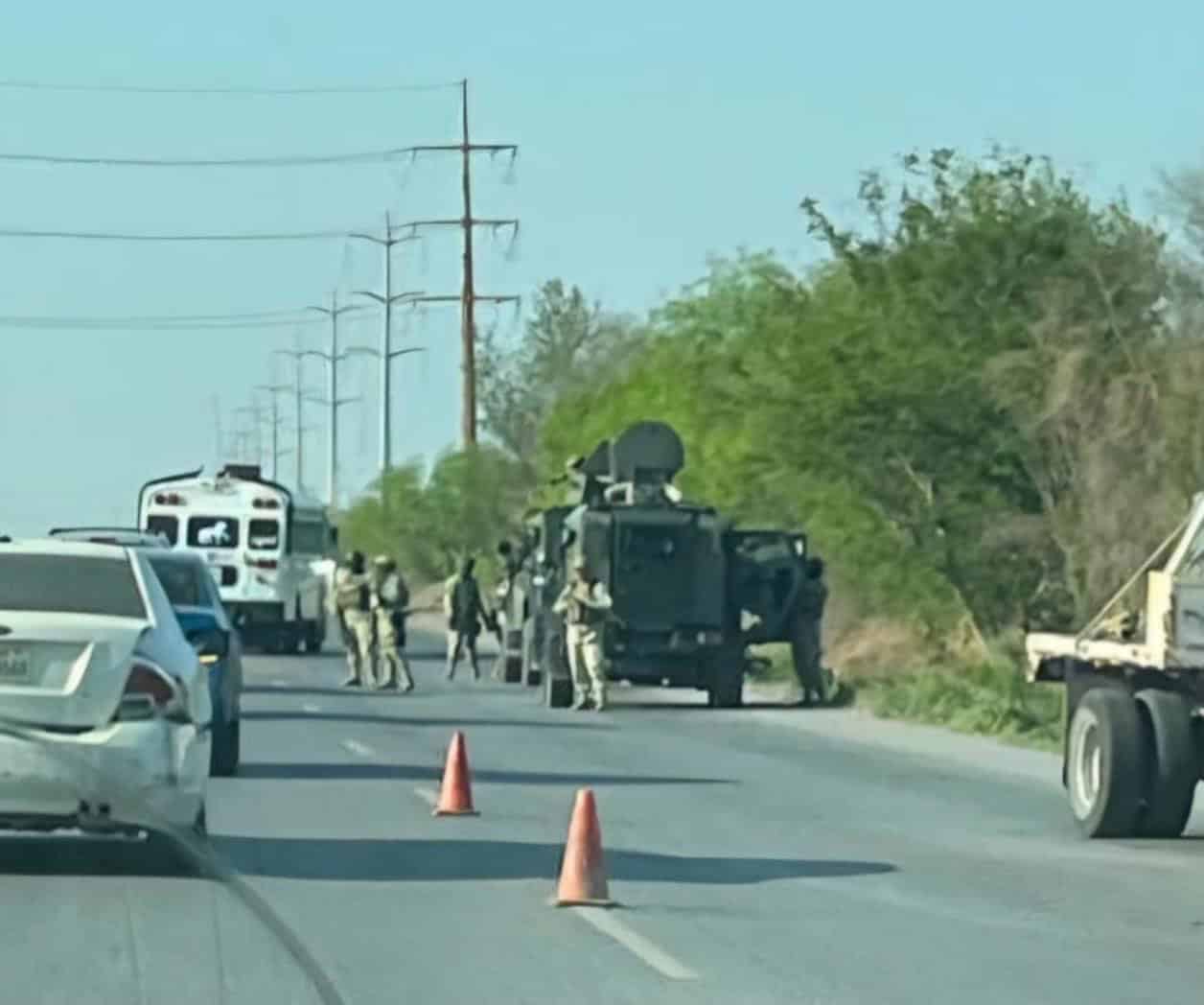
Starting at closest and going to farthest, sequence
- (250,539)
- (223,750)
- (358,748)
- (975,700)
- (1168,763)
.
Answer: (1168,763) < (223,750) < (358,748) < (975,700) < (250,539)

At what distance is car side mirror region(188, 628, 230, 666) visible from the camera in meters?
23.8

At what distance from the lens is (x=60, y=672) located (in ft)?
52.4

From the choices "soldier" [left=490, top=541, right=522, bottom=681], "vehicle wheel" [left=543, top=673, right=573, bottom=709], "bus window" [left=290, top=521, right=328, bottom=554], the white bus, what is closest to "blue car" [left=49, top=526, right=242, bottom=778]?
"vehicle wheel" [left=543, top=673, right=573, bottom=709]

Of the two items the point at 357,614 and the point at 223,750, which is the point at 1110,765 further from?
the point at 357,614

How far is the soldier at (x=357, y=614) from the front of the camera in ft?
136

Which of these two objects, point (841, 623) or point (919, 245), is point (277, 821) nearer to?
point (919, 245)

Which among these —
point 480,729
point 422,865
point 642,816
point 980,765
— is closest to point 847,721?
point 480,729

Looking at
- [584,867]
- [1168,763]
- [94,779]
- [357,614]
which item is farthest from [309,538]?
[584,867]

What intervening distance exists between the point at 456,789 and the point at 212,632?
3.46 meters

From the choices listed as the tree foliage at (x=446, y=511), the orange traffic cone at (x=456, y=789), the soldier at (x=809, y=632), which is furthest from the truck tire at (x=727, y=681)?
the tree foliage at (x=446, y=511)

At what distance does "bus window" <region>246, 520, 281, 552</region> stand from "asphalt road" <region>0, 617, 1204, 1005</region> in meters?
26.4

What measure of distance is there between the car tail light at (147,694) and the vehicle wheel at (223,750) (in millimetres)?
8311

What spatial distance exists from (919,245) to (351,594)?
8.85 meters

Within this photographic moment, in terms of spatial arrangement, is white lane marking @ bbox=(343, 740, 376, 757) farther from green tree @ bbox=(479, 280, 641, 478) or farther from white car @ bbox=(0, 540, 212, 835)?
green tree @ bbox=(479, 280, 641, 478)
